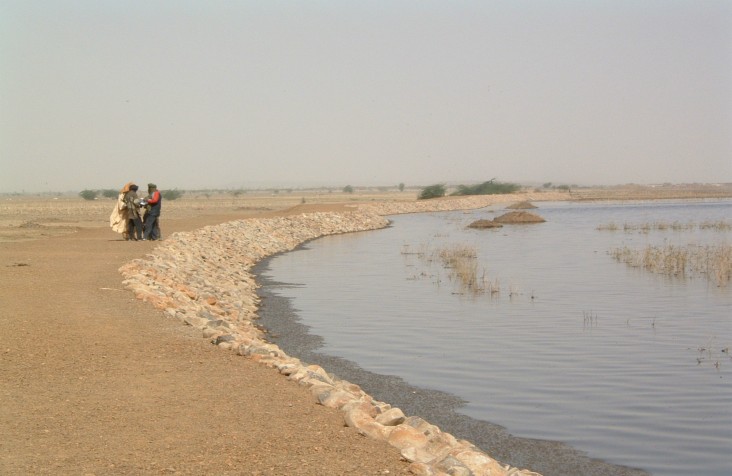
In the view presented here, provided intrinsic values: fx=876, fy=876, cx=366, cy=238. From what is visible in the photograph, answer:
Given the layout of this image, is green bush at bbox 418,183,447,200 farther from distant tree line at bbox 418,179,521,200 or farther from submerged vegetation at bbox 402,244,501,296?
submerged vegetation at bbox 402,244,501,296

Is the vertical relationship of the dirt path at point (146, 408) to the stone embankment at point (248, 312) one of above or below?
above

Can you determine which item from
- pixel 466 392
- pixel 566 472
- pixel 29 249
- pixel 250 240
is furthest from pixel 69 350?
pixel 250 240

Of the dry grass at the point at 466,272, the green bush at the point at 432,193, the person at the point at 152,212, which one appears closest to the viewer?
the dry grass at the point at 466,272

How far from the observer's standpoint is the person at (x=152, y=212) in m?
24.4

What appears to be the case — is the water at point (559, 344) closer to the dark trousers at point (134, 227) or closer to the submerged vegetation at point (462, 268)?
the submerged vegetation at point (462, 268)

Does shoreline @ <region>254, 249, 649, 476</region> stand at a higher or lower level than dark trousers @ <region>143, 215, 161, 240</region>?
lower

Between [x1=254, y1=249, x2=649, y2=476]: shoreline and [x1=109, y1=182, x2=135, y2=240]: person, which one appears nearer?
[x1=254, y1=249, x2=649, y2=476]: shoreline

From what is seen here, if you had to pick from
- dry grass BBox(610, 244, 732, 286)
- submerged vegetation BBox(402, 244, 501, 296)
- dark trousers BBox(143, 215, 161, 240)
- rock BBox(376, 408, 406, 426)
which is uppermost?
dark trousers BBox(143, 215, 161, 240)

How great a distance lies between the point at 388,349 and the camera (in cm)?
1337

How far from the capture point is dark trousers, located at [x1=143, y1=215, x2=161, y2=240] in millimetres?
26089

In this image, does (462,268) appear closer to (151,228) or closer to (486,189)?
(151,228)

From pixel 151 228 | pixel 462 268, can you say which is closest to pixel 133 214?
pixel 151 228

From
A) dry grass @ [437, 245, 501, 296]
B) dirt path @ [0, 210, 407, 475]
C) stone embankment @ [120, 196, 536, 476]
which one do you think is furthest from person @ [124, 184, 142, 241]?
dirt path @ [0, 210, 407, 475]

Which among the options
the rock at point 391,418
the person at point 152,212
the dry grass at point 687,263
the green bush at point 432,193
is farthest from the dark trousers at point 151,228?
the green bush at point 432,193
